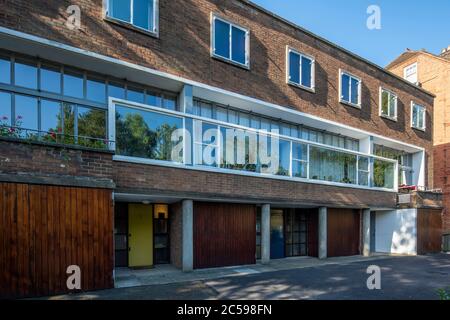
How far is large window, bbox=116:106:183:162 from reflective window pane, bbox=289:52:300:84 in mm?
6151

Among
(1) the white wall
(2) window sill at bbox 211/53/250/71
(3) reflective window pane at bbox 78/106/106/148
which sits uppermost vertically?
(2) window sill at bbox 211/53/250/71

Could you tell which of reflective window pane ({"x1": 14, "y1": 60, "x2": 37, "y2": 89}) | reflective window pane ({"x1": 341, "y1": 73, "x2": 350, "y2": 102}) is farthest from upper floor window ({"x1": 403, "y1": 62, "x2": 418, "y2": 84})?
reflective window pane ({"x1": 14, "y1": 60, "x2": 37, "y2": 89})

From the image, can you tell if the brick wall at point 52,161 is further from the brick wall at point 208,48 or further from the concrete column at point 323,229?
the concrete column at point 323,229

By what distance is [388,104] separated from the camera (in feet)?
57.9

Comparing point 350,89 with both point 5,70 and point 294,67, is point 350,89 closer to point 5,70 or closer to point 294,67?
point 294,67

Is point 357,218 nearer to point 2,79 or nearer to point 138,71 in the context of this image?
point 138,71

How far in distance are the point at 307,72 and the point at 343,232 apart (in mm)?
7528

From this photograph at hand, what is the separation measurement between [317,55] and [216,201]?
8726 millimetres

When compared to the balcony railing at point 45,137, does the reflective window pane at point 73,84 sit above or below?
above

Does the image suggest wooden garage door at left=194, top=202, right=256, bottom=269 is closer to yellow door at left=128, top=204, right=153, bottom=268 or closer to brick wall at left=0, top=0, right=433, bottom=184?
yellow door at left=128, top=204, right=153, bottom=268

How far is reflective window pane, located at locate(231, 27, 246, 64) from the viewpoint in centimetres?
1152

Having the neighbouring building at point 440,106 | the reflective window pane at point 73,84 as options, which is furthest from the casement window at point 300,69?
the neighbouring building at point 440,106

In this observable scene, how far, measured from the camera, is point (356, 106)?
15.7 m

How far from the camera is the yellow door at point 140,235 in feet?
33.7
